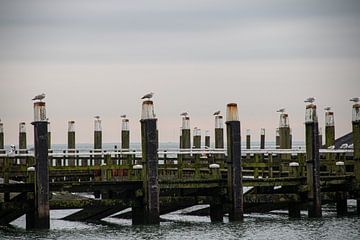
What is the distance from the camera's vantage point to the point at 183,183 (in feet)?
131

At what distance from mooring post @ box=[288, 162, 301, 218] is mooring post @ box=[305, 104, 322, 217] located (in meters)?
0.70

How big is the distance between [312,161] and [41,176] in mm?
9980

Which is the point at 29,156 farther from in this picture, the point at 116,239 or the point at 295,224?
the point at 295,224

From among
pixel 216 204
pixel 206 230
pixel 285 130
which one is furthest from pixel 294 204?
pixel 285 130

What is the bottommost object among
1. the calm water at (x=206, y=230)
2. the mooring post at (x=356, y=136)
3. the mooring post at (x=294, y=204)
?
the calm water at (x=206, y=230)

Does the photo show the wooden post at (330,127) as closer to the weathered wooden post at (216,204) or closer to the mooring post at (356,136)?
the mooring post at (356,136)

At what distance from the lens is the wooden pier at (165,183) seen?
124ft

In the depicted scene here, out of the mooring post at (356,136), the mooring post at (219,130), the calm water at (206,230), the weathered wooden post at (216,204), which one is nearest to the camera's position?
the calm water at (206,230)

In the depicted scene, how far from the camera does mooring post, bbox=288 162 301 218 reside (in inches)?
1674

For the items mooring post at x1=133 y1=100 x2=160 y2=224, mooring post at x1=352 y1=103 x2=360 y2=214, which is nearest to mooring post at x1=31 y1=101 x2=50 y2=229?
mooring post at x1=133 y1=100 x2=160 y2=224

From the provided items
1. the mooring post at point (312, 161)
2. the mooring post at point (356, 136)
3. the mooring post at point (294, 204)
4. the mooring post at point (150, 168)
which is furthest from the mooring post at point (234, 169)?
the mooring post at point (356, 136)

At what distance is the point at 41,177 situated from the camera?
3722cm

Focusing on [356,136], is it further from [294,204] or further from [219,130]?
[219,130]

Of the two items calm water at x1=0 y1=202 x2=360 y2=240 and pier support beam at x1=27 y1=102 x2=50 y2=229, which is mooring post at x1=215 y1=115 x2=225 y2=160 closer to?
calm water at x1=0 y1=202 x2=360 y2=240
